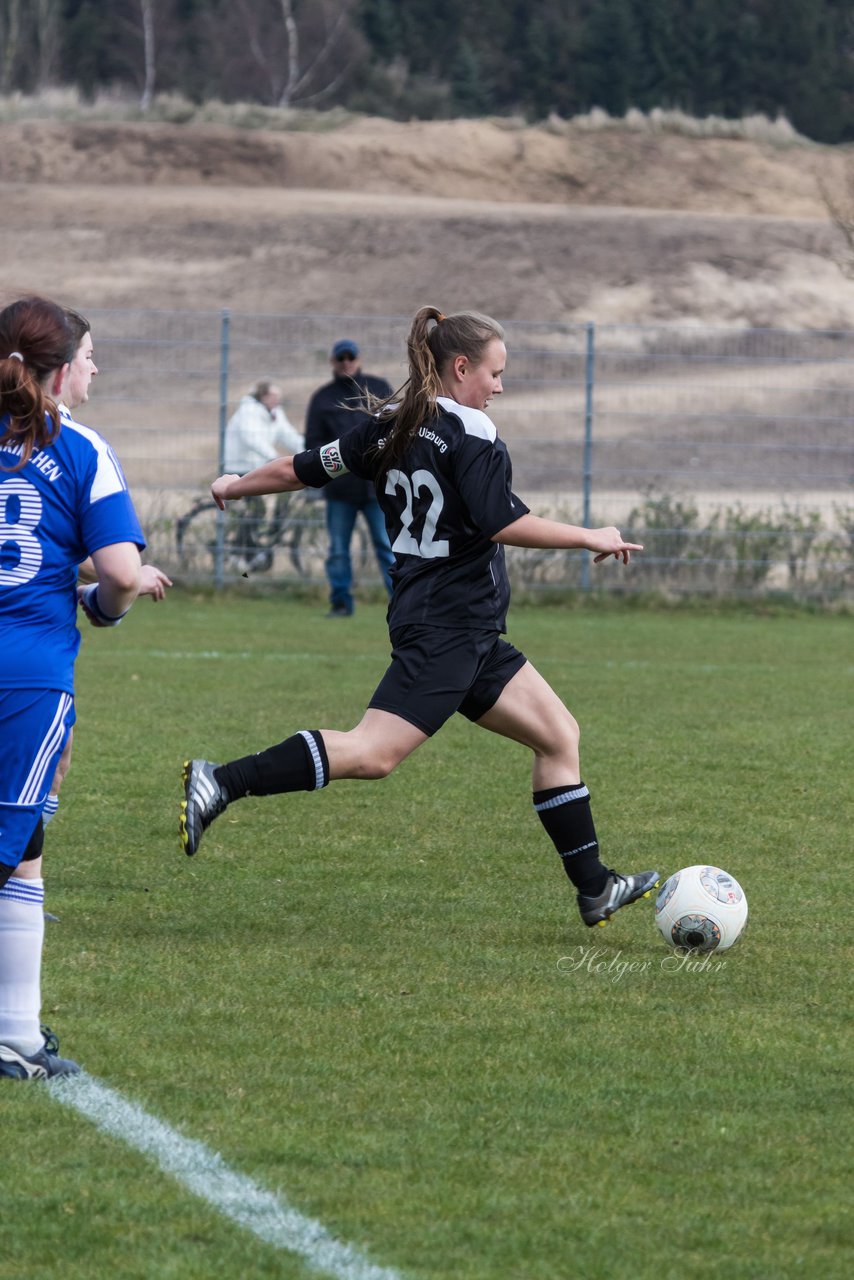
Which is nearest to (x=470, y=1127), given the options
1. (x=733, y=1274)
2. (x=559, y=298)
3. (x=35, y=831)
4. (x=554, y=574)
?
(x=733, y=1274)

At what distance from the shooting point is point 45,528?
4160 millimetres

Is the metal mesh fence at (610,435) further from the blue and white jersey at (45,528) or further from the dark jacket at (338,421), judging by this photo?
the blue and white jersey at (45,528)

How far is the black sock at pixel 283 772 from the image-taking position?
5340mm

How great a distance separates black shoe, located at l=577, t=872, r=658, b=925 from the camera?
5.66 meters

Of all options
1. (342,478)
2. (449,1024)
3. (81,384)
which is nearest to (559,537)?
(449,1024)

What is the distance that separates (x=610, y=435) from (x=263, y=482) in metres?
23.3

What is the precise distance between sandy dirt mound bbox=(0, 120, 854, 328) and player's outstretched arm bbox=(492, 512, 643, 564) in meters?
28.9

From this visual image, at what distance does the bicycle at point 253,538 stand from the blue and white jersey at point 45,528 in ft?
44.1

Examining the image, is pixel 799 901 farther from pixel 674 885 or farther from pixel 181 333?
pixel 181 333

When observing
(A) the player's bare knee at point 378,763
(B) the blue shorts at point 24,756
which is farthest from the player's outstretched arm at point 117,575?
(A) the player's bare knee at point 378,763

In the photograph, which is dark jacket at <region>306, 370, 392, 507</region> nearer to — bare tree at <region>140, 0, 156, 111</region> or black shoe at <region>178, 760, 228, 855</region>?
black shoe at <region>178, 760, 228, 855</region>

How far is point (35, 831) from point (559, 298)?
30994 mm

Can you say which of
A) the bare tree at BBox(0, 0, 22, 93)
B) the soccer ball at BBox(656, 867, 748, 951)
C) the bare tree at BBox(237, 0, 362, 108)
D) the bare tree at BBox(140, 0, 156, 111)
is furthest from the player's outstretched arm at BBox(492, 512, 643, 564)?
the bare tree at BBox(237, 0, 362, 108)

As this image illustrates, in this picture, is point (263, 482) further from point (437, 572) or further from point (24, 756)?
point (24, 756)
